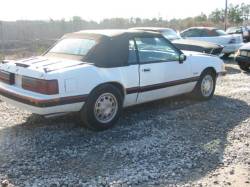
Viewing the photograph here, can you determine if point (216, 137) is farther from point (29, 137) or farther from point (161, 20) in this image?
point (161, 20)

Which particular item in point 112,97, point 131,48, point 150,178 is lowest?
point 150,178

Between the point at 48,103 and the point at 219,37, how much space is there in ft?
41.7

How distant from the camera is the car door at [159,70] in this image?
691cm

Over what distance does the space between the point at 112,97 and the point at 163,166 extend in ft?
5.83

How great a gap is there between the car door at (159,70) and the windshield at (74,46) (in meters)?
0.89

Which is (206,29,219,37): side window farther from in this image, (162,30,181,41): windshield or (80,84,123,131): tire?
(80,84,123,131): tire

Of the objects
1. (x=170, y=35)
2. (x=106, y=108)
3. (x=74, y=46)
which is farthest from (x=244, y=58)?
(x=106, y=108)

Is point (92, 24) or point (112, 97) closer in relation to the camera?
point (112, 97)

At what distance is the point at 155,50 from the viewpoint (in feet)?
23.7

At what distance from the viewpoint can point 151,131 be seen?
6.19 metres

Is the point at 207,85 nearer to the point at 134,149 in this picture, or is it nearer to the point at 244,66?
the point at 134,149

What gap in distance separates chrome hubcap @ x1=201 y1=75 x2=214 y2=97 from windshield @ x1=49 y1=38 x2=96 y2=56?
283 centimetres

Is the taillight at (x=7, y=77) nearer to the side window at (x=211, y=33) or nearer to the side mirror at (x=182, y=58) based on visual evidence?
the side mirror at (x=182, y=58)

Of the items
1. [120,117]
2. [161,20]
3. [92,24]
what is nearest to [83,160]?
[120,117]
